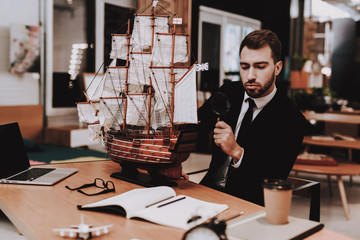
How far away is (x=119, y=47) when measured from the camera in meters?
1.79

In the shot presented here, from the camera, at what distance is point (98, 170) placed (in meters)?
1.78

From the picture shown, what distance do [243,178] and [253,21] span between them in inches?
329

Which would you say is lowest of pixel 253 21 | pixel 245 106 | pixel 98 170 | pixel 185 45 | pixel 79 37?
pixel 98 170

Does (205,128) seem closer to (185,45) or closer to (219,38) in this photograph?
(185,45)

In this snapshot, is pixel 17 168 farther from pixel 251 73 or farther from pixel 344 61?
pixel 344 61

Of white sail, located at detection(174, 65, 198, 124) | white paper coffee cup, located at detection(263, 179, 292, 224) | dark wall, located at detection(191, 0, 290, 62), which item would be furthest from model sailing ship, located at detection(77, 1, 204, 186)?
dark wall, located at detection(191, 0, 290, 62)

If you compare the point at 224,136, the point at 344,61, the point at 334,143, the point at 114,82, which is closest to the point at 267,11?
the point at 344,61

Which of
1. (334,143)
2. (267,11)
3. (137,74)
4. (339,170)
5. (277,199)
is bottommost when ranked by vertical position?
(339,170)

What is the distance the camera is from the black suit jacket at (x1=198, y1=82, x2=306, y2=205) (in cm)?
160

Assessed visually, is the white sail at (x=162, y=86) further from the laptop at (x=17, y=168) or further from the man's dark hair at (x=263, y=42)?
the laptop at (x=17, y=168)

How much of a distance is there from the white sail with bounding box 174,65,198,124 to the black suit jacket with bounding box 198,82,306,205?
30 centimetres

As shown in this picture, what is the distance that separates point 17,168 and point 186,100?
2.81 ft

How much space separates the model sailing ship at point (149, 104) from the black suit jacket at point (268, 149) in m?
0.28

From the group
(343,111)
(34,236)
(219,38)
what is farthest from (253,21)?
(34,236)
